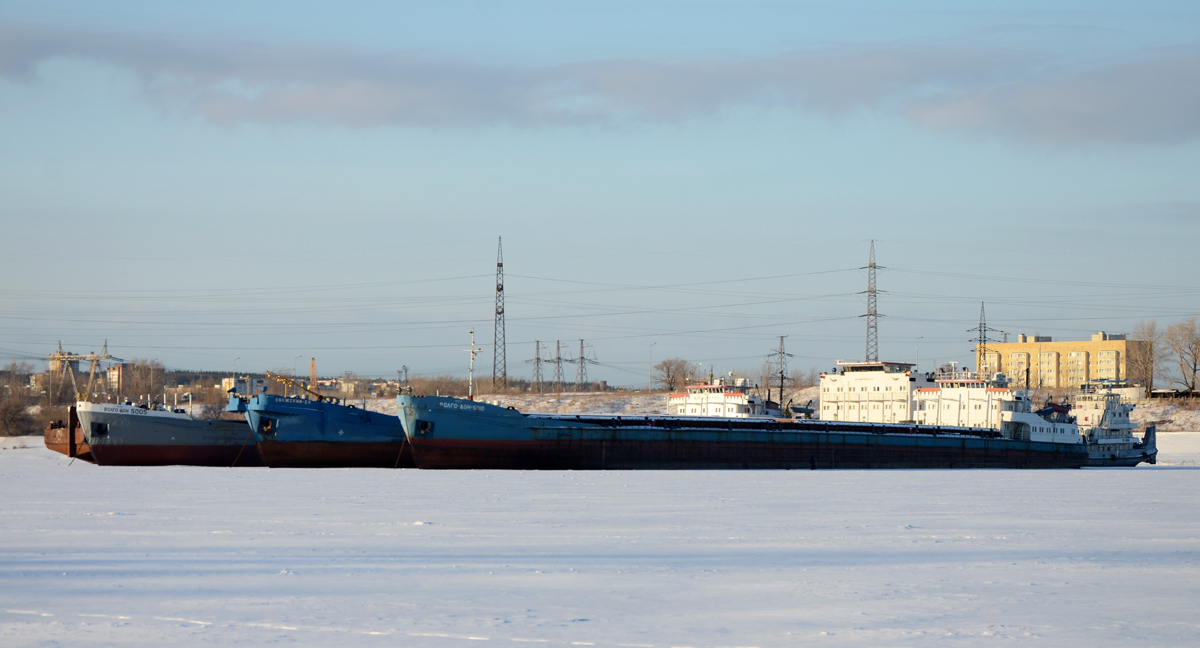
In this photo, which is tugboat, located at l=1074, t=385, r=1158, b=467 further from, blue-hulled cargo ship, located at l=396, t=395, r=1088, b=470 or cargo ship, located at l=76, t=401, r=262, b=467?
cargo ship, located at l=76, t=401, r=262, b=467

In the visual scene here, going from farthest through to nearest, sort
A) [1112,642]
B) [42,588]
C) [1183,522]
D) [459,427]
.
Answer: [459,427], [1183,522], [42,588], [1112,642]


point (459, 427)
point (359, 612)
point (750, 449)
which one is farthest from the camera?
point (750, 449)

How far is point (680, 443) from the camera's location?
45.2 m

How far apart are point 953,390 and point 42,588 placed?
174 ft

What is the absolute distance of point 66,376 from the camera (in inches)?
4500

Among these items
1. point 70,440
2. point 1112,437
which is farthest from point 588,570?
point 1112,437

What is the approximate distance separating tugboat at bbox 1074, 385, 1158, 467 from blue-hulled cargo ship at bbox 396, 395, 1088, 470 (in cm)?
344

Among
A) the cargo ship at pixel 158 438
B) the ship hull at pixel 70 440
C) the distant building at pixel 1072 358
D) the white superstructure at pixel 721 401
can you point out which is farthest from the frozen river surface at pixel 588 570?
the distant building at pixel 1072 358

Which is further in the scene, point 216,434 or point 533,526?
point 216,434

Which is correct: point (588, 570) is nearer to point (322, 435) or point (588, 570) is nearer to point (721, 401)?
point (322, 435)

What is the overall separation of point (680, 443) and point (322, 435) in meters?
14.9

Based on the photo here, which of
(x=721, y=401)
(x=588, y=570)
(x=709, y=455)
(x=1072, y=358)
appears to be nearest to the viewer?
(x=588, y=570)

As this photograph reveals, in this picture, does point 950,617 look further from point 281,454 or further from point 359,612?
point 281,454

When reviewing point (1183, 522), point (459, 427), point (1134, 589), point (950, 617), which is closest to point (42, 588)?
point (950, 617)
